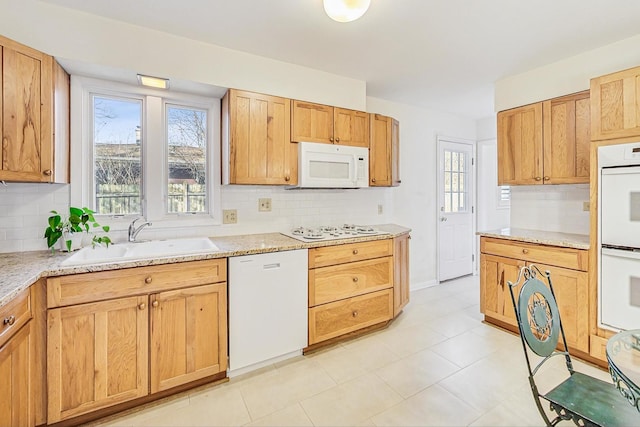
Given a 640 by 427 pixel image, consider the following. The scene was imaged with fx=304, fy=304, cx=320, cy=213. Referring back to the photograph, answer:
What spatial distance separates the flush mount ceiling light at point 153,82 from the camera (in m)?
2.21

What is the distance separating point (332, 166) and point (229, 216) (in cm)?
103

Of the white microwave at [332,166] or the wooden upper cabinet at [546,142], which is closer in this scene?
the wooden upper cabinet at [546,142]

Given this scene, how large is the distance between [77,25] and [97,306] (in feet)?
5.84

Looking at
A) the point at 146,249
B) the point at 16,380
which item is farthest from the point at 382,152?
the point at 16,380

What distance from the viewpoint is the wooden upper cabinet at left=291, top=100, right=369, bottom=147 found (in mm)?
2662

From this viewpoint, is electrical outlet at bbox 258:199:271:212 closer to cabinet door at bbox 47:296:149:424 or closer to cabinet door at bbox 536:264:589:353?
cabinet door at bbox 47:296:149:424

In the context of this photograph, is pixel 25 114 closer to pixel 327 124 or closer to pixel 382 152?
pixel 327 124

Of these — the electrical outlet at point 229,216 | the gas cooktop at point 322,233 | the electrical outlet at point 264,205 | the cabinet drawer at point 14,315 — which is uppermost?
the electrical outlet at point 264,205

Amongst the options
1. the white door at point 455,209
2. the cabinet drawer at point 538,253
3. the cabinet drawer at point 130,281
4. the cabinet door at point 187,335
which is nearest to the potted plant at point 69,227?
the cabinet drawer at point 130,281

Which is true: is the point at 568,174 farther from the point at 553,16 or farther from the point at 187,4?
the point at 187,4

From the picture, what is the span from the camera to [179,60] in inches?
88.7

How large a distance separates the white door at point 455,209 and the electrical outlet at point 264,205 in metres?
2.51

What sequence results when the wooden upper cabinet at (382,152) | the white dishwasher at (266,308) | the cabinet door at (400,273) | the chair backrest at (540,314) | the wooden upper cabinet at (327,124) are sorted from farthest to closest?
the wooden upper cabinet at (382,152) < the cabinet door at (400,273) < the wooden upper cabinet at (327,124) < the white dishwasher at (266,308) < the chair backrest at (540,314)

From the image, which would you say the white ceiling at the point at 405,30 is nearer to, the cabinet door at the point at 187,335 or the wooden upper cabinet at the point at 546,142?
the wooden upper cabinet at the point at 546,142
